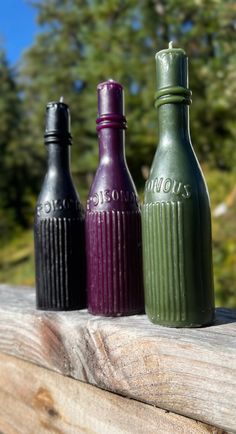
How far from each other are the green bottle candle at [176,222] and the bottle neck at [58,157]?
0.88 feet

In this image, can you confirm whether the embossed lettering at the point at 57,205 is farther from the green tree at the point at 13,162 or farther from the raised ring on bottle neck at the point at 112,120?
the green tree at the point at 13,162

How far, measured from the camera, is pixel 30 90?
11516 millimetres

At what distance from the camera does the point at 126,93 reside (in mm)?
5438

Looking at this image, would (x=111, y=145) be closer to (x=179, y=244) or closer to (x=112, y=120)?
(x=112, y=120)

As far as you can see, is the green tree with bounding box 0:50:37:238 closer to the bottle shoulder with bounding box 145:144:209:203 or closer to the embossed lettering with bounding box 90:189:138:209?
the embossed lettering with bounding box 90:189:138:209

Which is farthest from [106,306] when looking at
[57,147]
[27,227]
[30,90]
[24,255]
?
[30,90]

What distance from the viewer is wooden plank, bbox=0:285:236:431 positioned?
569mm

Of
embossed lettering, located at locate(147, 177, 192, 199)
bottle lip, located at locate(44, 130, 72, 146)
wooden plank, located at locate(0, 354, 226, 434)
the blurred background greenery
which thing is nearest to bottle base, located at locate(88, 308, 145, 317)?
wooden plank, located at locate(0, 354, 226, 434)

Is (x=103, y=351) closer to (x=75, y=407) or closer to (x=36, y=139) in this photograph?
(x=75, y=407)

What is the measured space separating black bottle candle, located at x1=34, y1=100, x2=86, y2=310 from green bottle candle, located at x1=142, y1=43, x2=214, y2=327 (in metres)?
0.21

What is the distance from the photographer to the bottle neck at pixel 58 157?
961 mm

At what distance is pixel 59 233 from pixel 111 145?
0.20 m

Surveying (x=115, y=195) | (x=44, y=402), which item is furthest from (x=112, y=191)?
(x=44, y=402)

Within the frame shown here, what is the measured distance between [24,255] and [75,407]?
6442mm
